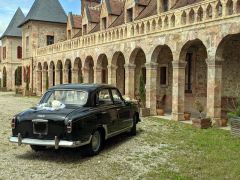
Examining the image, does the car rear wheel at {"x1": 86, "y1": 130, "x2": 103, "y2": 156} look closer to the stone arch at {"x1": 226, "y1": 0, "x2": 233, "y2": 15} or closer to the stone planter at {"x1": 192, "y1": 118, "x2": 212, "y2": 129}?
the stone planter at {"x1": 192, "y1": 118, "x2": 212, "y2": 129}

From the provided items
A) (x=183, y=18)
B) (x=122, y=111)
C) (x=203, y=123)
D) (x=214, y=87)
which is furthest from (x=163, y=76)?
(x=122, y=111)

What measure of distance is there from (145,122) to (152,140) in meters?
4.04

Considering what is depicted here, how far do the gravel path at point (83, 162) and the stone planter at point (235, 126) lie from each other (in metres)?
2.88

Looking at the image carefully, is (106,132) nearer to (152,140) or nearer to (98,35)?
(152,140)

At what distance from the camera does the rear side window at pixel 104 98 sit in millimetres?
8712

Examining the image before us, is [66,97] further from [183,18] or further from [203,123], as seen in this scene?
[183,18]

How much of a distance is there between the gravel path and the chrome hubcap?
0.70 ft

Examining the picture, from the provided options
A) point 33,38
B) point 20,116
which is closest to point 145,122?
point 20,116

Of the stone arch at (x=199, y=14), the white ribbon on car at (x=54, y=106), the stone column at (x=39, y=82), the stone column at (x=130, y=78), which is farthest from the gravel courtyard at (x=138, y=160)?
the stone column at (x=39, y=82)

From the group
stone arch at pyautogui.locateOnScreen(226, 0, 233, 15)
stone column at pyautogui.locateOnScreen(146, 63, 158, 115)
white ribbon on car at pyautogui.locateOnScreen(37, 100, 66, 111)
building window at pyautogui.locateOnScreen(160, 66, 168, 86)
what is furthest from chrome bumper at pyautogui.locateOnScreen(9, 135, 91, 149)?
building window at pyautogui.locateOnScreen(160, 66, 168, 86)

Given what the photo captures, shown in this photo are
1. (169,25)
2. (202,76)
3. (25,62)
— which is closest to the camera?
(169,25)

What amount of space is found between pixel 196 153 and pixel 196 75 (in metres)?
10.2

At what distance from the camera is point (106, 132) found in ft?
28.1

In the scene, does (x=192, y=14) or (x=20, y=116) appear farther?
(x=192, y=14)
